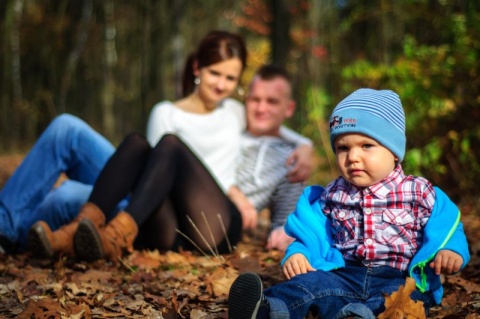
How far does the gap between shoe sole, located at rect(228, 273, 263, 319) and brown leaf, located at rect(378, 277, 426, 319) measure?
491mm

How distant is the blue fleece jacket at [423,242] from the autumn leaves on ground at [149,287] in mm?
136

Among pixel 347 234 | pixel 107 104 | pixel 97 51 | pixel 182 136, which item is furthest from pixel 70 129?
pixel 97 51

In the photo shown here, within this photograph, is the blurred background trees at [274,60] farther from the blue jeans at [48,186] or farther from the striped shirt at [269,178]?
the blue jeans at [48,186]

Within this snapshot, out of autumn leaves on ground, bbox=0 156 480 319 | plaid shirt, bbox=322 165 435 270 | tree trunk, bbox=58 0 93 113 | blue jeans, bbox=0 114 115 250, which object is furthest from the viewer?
A: tree trunk, bbox=58 0 93 113

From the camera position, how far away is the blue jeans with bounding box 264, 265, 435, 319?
2258 mm

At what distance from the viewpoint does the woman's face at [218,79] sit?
14.1ft

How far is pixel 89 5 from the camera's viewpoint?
17.8 meters

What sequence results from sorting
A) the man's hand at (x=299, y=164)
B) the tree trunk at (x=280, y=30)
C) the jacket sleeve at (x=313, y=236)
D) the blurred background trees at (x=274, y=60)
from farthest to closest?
the tree trunk at (x=280, y=30) < the blurred background trees at (x=274, y=60) < the man's hand at (x=299, y=164) < the jacket sleeve at (x=313, y=236)

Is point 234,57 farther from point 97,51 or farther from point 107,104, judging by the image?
point 97,51

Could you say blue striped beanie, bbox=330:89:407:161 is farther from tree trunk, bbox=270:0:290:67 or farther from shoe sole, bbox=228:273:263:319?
tree trunk, bbox=270:0:290:67

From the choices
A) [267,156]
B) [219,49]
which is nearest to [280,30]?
[219,49]

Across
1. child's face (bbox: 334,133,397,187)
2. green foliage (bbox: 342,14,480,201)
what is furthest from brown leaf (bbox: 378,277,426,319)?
green foliage (bbox: 342,14,480,201)

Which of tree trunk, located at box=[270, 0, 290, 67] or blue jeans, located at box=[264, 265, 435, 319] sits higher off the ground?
tree trunk, located at box=[270, 0, 290, 67]

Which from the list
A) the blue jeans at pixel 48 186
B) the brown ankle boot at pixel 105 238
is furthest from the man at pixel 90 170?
the brown ankle boot at pixel 105 238
